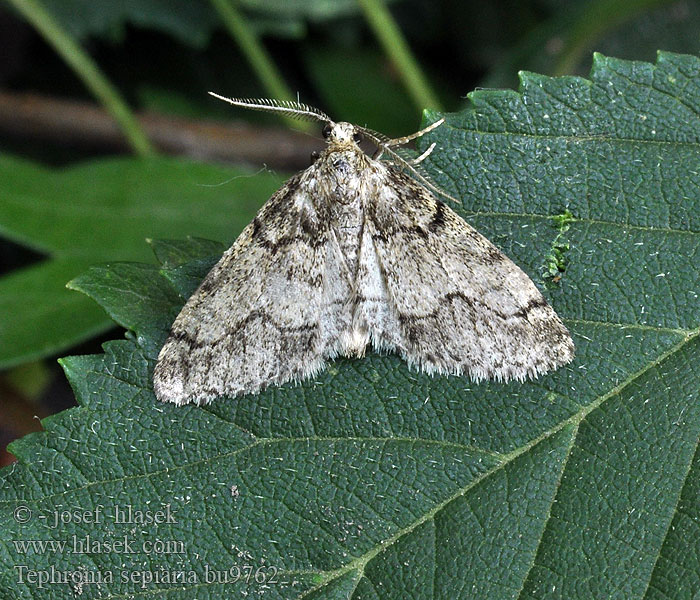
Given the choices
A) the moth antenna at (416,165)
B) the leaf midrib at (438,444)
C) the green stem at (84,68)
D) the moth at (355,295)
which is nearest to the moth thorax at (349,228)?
the moth at (355,295)

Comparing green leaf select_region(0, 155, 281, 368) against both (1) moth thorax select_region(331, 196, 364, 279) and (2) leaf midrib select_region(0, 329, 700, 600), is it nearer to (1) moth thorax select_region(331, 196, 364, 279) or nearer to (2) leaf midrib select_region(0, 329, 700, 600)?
(1) moth thorax select_region(331, 196, 364, 279)

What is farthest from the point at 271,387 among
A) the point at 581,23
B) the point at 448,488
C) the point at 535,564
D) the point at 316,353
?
the point at 581,23

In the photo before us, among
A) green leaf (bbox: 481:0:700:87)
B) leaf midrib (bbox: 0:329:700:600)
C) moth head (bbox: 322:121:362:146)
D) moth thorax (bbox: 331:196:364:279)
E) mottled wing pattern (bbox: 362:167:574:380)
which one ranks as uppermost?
green leaf (bbox: 481:0:700:87)

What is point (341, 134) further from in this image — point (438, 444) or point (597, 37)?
point (597, 37)

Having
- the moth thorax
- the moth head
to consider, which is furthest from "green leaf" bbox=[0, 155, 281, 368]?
the moth thorax

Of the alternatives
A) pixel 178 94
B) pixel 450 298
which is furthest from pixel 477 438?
pixel 178 94

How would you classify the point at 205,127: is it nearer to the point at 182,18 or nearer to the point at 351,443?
the point at 182,18
